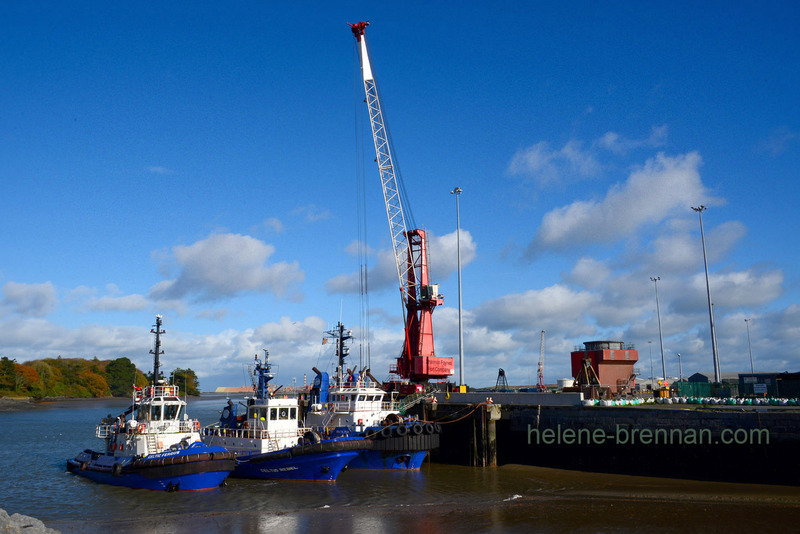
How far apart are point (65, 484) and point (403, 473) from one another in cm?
1921

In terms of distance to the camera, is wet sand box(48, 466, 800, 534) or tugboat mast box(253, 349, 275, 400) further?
tugboat mast box(253, 349, 275, 400)

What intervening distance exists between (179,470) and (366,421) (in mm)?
11825

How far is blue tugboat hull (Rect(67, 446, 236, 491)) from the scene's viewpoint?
28.7 meters

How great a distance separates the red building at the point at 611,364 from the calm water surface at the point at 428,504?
2150cm

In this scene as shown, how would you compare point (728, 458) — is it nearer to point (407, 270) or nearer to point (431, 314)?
point (431, 314)

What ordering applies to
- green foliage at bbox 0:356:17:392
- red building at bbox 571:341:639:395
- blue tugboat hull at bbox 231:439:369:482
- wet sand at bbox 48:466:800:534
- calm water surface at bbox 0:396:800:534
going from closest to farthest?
wet sand at bbox 48:466:800:534 → calm water surface at bbox 0:396:800:534 → blue tugboat hull at bbox 231:439:369:482 → red building at bbox 571:341:639:395 → green foliage at bbox 0:356:17:392

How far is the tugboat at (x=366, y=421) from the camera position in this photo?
33375 millimetres

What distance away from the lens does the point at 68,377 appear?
15975 centimetres

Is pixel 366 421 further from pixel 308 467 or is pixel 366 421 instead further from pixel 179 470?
pixel 179 470

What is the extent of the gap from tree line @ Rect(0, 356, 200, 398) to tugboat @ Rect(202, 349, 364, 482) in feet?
312

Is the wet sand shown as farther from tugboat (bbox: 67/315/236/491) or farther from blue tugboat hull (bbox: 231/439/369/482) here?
blue tugboat hull (bbox: 231/439/369/482)

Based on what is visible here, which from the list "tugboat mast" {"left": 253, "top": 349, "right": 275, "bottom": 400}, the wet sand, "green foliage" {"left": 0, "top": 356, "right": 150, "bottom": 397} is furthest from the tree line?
the wet sand

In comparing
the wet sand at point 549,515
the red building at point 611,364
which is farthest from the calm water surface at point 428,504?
the red building at point 611,364

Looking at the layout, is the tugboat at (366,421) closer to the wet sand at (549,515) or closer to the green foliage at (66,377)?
the wet sand at (549,515)
